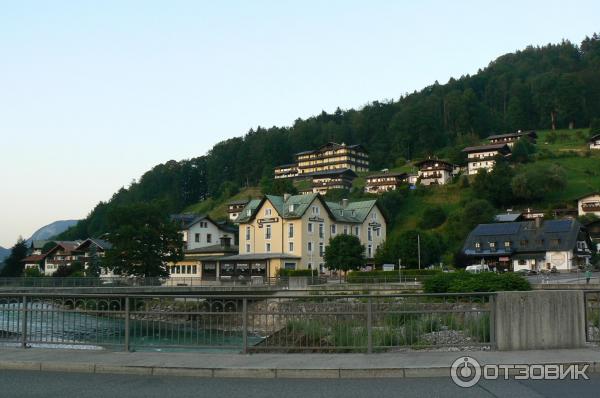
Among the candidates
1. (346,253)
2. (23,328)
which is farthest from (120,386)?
(346,253)

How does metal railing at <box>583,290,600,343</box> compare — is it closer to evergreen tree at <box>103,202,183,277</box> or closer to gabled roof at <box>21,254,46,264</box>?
evergreen tree at <box>103,202,183,277</box>

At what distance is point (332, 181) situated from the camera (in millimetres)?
147500

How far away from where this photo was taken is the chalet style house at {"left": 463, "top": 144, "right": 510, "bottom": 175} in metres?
127

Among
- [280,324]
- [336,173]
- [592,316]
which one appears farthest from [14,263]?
→ [592,316]

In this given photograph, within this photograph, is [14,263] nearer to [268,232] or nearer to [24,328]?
[268,232]

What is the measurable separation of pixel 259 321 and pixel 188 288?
1798 inches

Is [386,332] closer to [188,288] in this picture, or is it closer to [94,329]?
[94,329]

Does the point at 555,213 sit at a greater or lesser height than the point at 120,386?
greater

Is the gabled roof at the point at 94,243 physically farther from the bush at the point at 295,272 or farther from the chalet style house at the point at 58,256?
the bush at the point at 295,272

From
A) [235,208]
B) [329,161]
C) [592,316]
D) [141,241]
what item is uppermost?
[329,161]

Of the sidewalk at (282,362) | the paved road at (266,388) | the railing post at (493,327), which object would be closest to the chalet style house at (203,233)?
the sidewalk at (282,362)

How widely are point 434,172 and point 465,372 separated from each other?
121 metres

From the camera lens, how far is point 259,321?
14.0 m

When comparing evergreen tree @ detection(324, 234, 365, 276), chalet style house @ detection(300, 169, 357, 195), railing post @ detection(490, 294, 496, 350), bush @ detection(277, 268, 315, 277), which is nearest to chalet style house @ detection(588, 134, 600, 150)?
chalet style house @ detection(300, 169, 357, 195)
